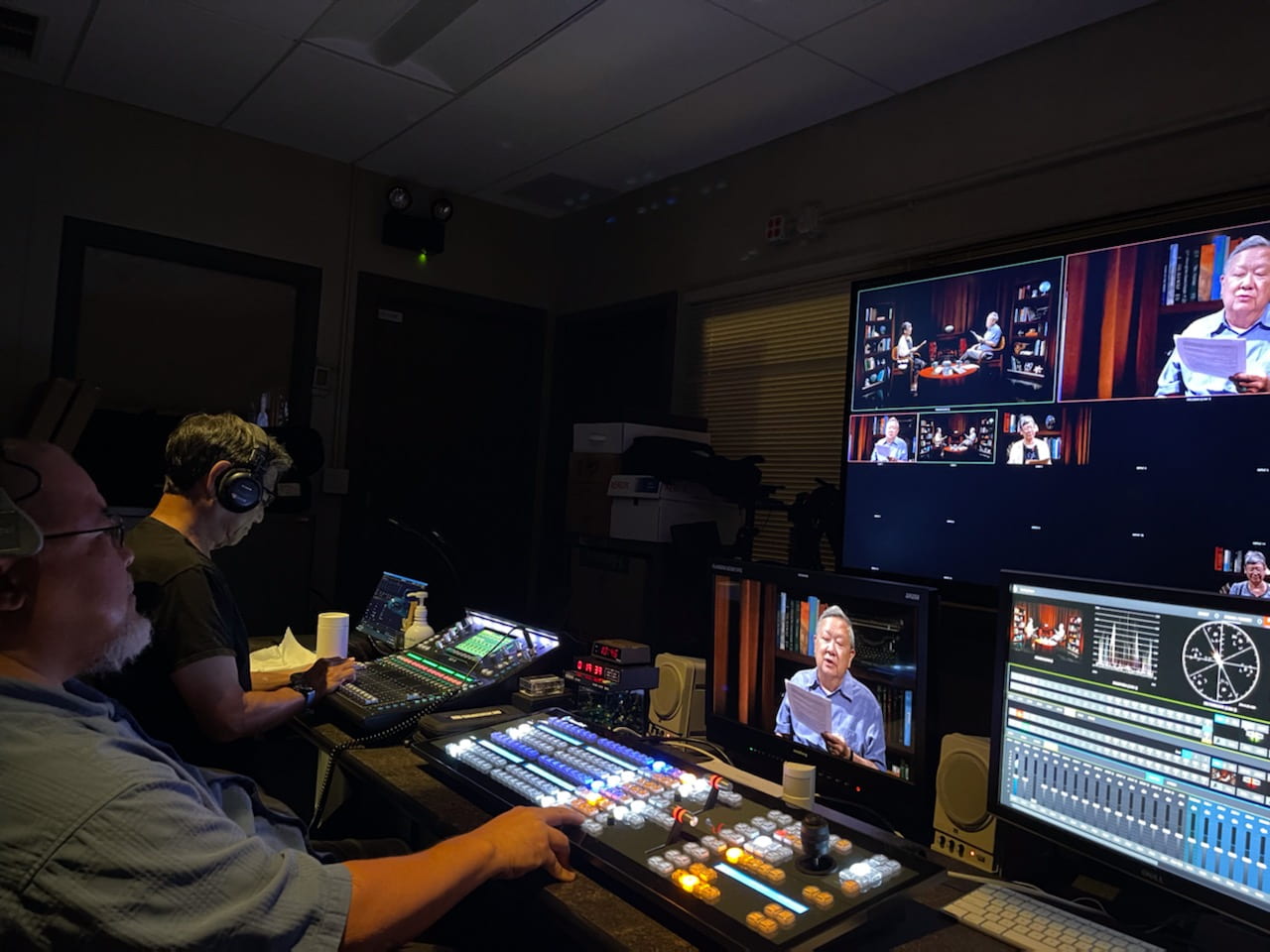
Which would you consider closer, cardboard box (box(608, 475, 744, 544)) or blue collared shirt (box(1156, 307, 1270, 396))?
blue collared shirt (box(1156, 307, 1270, 396))

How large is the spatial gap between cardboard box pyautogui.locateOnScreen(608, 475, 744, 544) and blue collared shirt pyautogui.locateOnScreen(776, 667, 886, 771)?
1.60 metres

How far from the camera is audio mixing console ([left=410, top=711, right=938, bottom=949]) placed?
0.98 m

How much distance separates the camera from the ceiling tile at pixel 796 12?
2576 millimetres

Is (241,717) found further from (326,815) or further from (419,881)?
(326,815)

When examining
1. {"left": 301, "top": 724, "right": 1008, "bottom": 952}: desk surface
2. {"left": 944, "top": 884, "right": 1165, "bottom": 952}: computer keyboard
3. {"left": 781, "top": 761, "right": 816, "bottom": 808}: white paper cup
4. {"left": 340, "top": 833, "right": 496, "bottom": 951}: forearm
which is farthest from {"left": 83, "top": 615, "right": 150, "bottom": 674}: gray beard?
{"left": 944, "top": 884, "right": 1165, "bottom": 952}: computer keyboard

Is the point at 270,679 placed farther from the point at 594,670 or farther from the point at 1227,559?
the point at 1227,559

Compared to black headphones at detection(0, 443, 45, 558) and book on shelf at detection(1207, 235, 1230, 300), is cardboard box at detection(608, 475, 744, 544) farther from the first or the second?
black headphones at detection(0, 443, 45, 558)

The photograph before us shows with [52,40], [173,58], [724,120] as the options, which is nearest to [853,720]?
[724,120]

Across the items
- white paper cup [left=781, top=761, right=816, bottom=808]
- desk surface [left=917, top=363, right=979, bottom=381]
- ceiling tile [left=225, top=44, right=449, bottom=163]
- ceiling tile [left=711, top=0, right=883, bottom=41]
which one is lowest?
white paper cup [left=781, top=761, right=816, bottom=808]

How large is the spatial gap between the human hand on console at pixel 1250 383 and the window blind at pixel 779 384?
145 cm

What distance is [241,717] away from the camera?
5.50 feet

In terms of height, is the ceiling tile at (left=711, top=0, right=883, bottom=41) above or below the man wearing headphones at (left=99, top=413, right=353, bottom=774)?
above

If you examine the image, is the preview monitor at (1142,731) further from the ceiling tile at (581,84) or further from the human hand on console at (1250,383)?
the ceiling tile at (581,84)

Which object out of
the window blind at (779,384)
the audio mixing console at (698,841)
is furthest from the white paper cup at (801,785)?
the window blind at (779,384)
